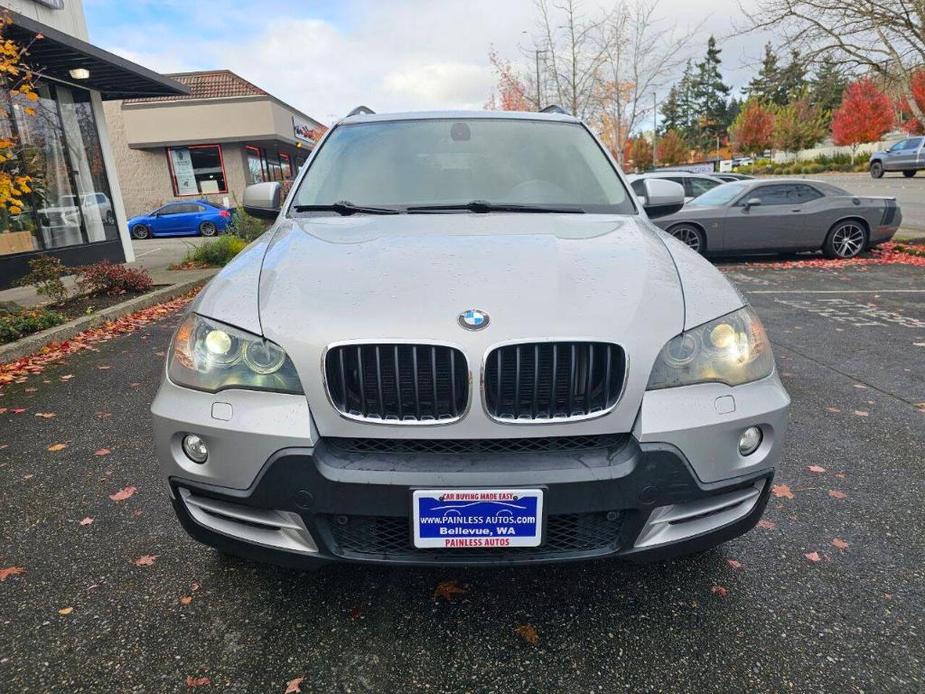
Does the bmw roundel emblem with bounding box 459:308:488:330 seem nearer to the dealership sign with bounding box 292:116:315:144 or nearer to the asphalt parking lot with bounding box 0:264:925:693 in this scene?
the asphalt parking lot with bounding box 0:264:925:693

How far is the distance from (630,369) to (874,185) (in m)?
32.7

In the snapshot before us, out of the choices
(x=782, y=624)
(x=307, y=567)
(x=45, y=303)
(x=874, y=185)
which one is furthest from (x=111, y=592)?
(x=874, y=185)

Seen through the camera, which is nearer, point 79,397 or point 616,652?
point 616,652

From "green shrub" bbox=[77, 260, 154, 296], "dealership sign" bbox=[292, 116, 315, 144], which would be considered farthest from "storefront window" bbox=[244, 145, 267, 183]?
"green shrub" bbox=[77, 260, 154, 296]

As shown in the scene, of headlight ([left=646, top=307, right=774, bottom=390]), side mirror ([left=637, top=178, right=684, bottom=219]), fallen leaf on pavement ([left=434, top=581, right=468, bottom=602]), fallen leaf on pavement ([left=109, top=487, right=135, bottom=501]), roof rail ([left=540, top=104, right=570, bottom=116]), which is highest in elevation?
roof rail ([left=540, top=104, right=570, bottom=116])

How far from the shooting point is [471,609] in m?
2.06

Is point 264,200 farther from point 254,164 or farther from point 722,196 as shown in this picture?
point 254,164

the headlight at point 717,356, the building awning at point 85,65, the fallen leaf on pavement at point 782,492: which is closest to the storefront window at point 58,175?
the building awning at point 85,65

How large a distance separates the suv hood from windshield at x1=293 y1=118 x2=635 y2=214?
23.2 inches

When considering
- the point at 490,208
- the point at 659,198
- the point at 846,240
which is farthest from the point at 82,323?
the point at 846,240

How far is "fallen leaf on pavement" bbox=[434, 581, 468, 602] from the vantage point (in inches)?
83.7

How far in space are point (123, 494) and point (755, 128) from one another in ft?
237

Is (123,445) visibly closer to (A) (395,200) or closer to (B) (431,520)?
(A) (395,200)

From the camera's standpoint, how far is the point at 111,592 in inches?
86.0
